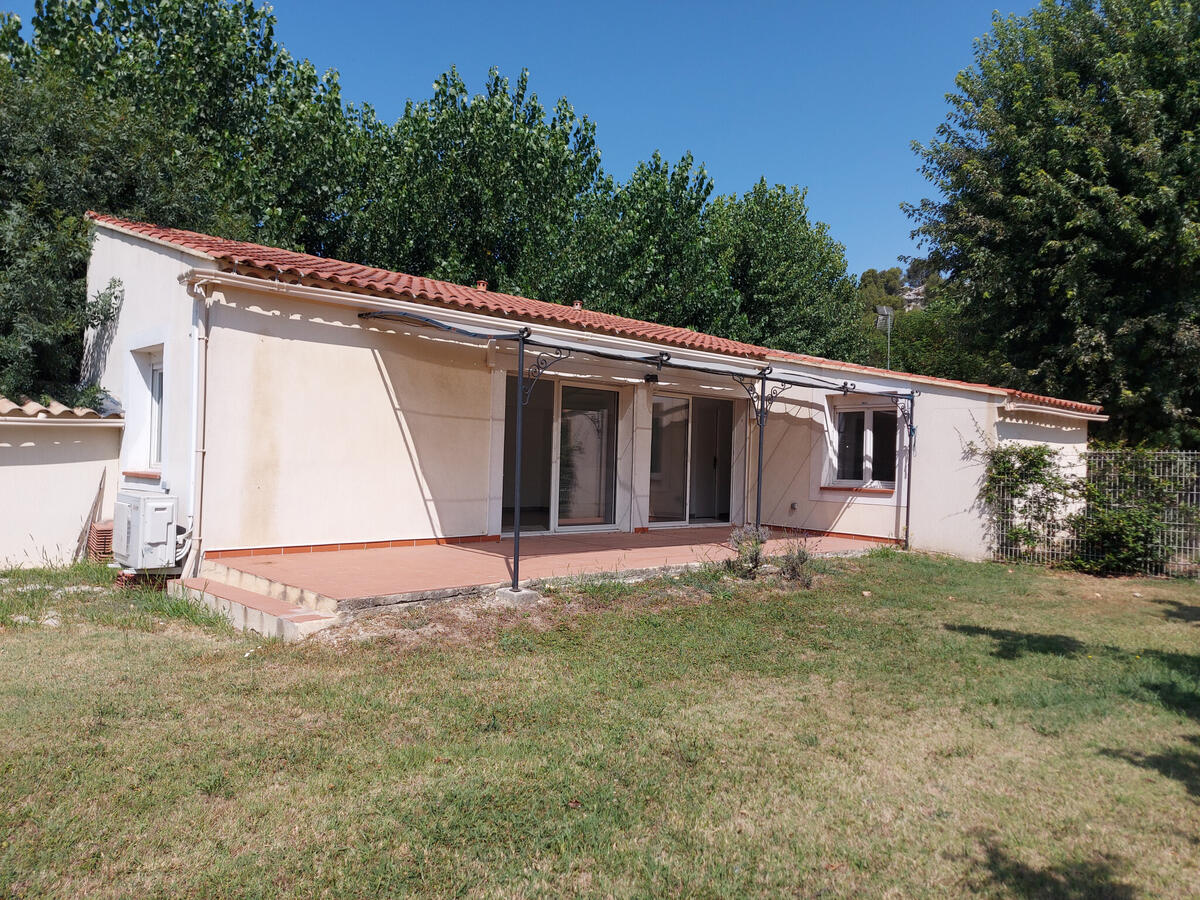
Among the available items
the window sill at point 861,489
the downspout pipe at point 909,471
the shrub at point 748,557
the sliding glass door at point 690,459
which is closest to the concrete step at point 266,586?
the shrub at point 748,557

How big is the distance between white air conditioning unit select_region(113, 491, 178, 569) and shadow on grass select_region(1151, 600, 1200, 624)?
10340 mm

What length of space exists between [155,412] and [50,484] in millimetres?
1403

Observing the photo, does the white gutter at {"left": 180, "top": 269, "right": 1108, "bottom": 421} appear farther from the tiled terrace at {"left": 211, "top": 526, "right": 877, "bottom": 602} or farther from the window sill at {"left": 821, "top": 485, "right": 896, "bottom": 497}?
the tiled terrace at {"left": 211, "top": 526, "right": 877, "bottom": 602}

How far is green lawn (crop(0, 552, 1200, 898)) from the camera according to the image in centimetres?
306

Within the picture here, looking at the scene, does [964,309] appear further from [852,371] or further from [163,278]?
[163,278]

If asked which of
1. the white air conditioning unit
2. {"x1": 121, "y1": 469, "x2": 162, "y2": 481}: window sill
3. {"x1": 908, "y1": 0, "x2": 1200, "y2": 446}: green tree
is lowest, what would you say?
the white air conditioning unit

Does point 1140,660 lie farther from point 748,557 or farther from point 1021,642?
point 748,557

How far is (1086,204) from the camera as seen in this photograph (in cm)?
1476

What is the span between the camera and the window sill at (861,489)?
1323 cm

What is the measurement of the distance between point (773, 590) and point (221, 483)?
622cm

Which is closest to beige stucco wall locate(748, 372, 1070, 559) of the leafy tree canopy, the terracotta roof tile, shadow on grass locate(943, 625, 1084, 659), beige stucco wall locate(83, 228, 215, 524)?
shadow on grass locate(943, 625, 1084, 659)

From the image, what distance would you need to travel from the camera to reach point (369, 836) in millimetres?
3236

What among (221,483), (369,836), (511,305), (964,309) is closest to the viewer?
(369,836)

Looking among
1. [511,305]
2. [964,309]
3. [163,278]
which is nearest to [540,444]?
[511,305]
